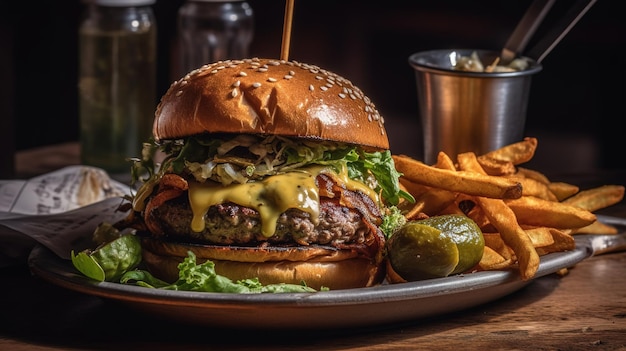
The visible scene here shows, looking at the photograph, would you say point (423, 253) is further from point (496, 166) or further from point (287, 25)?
point (287, 25)

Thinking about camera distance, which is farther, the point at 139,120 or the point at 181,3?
the point at 181,3

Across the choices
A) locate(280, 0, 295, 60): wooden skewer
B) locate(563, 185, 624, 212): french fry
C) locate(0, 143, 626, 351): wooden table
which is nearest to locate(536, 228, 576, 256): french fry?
→ locate(0, 143, 626, 351): wooden table

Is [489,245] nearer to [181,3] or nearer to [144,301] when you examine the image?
[144,301]

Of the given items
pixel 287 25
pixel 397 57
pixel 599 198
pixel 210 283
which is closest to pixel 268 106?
pixel 287 25

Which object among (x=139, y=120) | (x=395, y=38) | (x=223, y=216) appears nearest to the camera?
(x=223, y=216)

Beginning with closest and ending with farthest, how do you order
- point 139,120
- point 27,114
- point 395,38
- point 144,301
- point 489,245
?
point 144,301 < point 489,245 < point 139,120 < point 27,114 < point 395,38

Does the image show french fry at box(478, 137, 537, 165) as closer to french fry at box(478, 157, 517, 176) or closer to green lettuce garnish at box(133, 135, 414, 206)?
french fry at box(478, 157, 517, 176)

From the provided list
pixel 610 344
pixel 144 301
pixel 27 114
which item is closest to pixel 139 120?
pixel 27 114
